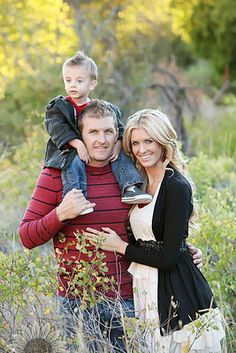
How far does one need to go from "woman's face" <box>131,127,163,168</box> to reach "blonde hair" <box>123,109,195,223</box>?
0.08 feet

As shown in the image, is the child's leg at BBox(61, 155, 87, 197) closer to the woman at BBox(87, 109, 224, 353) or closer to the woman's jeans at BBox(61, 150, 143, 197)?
the woman's jeans at BBox(61, 150, 143, 197)

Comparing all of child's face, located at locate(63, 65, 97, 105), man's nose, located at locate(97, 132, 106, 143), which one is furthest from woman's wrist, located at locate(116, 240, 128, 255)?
child's face, located at locate(63, 65, 97, 105)

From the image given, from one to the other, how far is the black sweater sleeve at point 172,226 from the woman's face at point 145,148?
21cm

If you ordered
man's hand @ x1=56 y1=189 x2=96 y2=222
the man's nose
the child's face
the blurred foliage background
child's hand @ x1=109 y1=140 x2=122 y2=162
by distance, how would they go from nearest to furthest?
man's hand @ x1=56 y1=189 x2=96 y2=222 → the man's nose → child's hand @ x1=109 y1=140 x2=122 y2=162 → the child's face → the blurred foliage background

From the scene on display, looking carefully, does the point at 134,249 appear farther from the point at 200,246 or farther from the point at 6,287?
the point at 200,246

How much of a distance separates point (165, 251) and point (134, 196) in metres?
0.35

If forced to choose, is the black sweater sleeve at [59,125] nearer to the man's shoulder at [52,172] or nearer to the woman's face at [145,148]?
the man's shoulder at [52,172]

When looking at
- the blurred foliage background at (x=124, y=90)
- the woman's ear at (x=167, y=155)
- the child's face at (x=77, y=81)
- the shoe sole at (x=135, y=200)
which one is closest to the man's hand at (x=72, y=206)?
the shoe sole at (x=135, y=200)

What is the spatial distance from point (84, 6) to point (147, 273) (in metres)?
12.0

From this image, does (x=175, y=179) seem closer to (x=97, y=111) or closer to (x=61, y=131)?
(x=97, y=111)

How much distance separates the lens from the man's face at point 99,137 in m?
4.18

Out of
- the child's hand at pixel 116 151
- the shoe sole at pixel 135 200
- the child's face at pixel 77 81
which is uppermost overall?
the child's face at pixel 77 81

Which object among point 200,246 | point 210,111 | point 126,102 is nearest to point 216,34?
point 210,111

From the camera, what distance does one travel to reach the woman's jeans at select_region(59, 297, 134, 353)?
13.0ft
